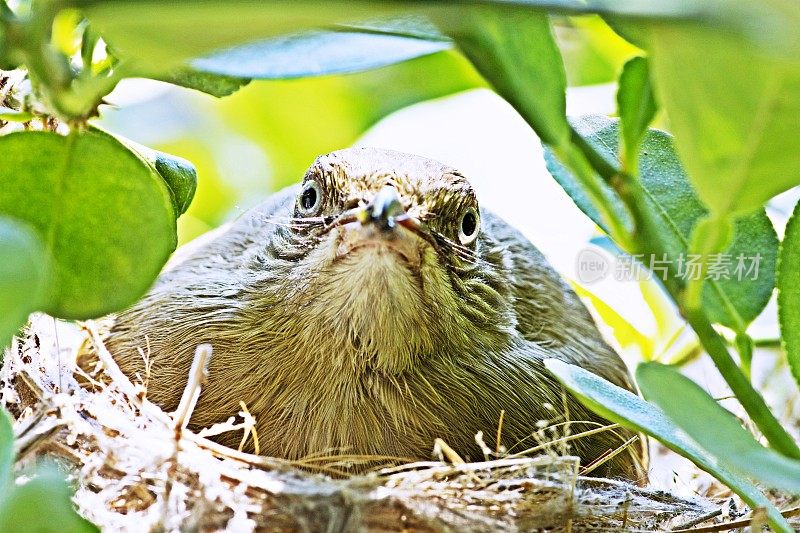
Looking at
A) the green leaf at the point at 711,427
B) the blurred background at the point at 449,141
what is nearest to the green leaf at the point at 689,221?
the green leaf at the point at 711,427

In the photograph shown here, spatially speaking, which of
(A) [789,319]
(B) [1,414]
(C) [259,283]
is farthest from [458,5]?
(C) [259,283]

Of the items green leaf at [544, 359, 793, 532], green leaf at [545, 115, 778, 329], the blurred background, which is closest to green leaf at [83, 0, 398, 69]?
green leaf at [544, 359, 793, 532]

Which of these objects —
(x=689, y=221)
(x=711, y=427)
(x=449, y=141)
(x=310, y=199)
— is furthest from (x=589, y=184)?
(x=449, y=141)

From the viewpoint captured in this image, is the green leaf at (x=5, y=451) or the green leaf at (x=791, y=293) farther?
the green leaf at (x=791, y=293)

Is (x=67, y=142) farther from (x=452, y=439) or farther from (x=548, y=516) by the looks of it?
(x=452, y=439)

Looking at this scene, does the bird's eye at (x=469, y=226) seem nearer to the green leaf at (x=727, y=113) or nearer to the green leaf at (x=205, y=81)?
the green leaf at (x=205, y=81)

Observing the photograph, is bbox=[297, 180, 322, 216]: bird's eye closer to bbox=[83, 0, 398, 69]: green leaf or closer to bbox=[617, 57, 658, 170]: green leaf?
bbox=[617, 57, 658, 170]: green leaf
